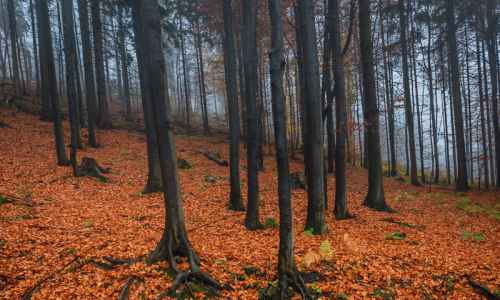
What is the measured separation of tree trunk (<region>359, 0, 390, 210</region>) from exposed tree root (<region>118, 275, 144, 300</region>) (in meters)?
7.95

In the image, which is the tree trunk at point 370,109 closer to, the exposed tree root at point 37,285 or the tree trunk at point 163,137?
the tree trunk at point 163,137

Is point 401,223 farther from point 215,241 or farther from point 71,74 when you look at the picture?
point 71,74

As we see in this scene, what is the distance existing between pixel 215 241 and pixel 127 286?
2.51m

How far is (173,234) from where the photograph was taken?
5.04m

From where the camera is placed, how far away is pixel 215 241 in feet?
21.4

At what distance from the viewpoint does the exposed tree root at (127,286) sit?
4072mm

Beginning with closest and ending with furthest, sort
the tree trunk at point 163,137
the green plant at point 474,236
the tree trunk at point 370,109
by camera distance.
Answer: the tree trunk at point 163,137 → the green plant at point 474,236 → the tree trunk at point 370,109

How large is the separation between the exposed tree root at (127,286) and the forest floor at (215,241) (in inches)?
2.0

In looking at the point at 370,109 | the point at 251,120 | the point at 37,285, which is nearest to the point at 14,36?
the point at 251,120

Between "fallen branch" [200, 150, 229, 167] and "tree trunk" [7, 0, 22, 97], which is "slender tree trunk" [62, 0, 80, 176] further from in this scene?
"tree trunk" [7, 0, 22, 97]

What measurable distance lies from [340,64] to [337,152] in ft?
8.74

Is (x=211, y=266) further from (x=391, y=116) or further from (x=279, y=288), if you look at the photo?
(x=391, y=116)

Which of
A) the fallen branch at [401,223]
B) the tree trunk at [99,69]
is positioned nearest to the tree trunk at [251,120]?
the fallen branch at [401,223]

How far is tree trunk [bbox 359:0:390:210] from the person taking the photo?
973 centimetres
